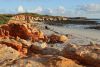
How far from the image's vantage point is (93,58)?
8578mm

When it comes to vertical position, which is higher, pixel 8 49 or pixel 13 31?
pixel 8 49

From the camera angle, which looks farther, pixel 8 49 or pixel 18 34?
pixel 18 34

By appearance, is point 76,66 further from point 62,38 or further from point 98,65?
point 62,38

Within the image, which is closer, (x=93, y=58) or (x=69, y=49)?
(x=93, y=58)

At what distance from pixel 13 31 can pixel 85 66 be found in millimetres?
25882

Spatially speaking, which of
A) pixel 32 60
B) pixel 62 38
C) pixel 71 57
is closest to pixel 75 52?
pixel 71 57

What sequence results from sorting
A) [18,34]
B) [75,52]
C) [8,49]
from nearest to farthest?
[75,52] → [8,49] → [18,34]

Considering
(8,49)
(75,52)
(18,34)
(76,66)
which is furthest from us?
(18,34)

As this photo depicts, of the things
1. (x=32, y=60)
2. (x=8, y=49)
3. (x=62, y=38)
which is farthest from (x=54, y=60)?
(x=62, y=38)

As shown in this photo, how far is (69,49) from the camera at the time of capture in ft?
30.5

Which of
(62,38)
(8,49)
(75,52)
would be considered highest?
(75,52)

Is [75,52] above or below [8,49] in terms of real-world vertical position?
above

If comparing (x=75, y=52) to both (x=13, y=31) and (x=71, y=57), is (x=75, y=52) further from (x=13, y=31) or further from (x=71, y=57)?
(x=13, y=31)

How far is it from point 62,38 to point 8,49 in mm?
20324
